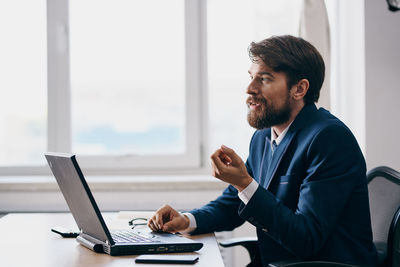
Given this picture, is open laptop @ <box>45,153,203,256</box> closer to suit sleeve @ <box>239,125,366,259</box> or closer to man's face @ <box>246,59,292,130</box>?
suit sleeve @ <box>239,125,366,259</box>

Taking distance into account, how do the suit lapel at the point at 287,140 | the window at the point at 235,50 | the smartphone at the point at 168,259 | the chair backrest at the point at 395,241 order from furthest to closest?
1. the window at the point at 235,50
2. the suit lapel at the point at 287,140
3. the chair backrest at the point at 395,241
4. the smartphone at the point at 168,259

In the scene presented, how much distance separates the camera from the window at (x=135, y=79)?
116 inches

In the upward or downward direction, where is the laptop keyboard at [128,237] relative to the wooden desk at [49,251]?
upward

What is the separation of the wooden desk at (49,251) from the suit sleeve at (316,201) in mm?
175

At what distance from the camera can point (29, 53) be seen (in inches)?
119

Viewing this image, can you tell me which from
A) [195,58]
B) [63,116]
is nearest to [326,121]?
[195,58]

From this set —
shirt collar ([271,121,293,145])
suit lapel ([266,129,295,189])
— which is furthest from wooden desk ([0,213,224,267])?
shirt collar ([271,121,293,145])

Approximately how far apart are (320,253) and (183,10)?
1.89 metres

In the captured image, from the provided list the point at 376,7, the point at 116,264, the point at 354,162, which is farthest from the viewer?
the point at 376,7

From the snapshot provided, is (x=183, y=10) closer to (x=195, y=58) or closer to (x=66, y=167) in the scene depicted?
(x=195, y=58)

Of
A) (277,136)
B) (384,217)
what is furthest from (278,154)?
(384,217)

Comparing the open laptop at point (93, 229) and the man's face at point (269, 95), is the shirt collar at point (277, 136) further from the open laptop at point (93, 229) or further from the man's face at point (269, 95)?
the open laptop at point (93, 229)

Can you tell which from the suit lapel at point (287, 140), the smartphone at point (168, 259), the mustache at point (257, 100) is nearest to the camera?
the smartphone at point (168, 259)

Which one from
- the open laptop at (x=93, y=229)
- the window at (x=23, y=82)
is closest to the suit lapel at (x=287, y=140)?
the open laptop at (x=93, y=229)
